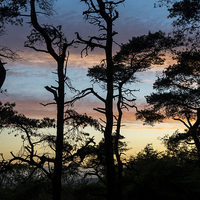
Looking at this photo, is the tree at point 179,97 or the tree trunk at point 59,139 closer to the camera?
the tree trunk at point 59,139

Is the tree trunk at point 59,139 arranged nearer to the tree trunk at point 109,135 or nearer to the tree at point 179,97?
the tree trunk at point 109,135

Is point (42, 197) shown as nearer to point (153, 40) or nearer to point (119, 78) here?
point (119, 78)

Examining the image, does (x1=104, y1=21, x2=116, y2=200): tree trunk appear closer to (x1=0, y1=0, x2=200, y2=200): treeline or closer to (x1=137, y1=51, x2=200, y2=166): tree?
(x1=0, y1=0, x2=200, y2=200): treeline

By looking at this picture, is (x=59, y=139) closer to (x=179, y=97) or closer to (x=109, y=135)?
(x=109, y=135)

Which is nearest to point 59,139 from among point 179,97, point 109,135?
point 109,135

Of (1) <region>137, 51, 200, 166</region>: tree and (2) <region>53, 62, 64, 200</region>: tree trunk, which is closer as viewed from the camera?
(2) <region>53, 62, 64, 200</region>: tree trunk

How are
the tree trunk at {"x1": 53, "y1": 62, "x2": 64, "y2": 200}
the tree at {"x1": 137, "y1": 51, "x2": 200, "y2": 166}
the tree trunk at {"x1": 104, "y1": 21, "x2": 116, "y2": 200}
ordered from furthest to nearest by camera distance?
the tree at {"x1": 137, "y1": 51, "x2": 200, "y2": 166} → the tree trunk at {"x1": 53, "y1": 62, "x2": 64, "y2": 200} → the tree trunk at {"x1": 104, "y1": 21, "x2": 116, "y2": 200}

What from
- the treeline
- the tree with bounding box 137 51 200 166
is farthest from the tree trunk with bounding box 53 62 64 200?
the tree with bounding box 137 51 200 166

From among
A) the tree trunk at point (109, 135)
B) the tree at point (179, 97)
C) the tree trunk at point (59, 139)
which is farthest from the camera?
the tree at point (179, 97)

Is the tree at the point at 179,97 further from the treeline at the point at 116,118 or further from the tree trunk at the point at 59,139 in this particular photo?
the tree trunk at the point at 59,139

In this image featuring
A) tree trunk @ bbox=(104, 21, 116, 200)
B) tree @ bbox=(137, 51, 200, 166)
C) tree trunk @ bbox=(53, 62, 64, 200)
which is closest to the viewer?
tree trunk @ bbox=(104, 21, 116, 200)

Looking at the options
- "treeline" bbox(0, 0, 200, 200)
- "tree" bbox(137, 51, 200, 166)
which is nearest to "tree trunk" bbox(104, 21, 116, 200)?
"treeline" bbox(0, 0, 200, 200)

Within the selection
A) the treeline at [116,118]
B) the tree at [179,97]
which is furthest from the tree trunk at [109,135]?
the tree at [179,97]

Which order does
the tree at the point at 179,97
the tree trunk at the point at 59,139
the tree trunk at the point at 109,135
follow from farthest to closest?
1. the tree at the point at 179,97
2. the tree trunk at the point at 59,139
3. the tree trunk at the point at 109,135
